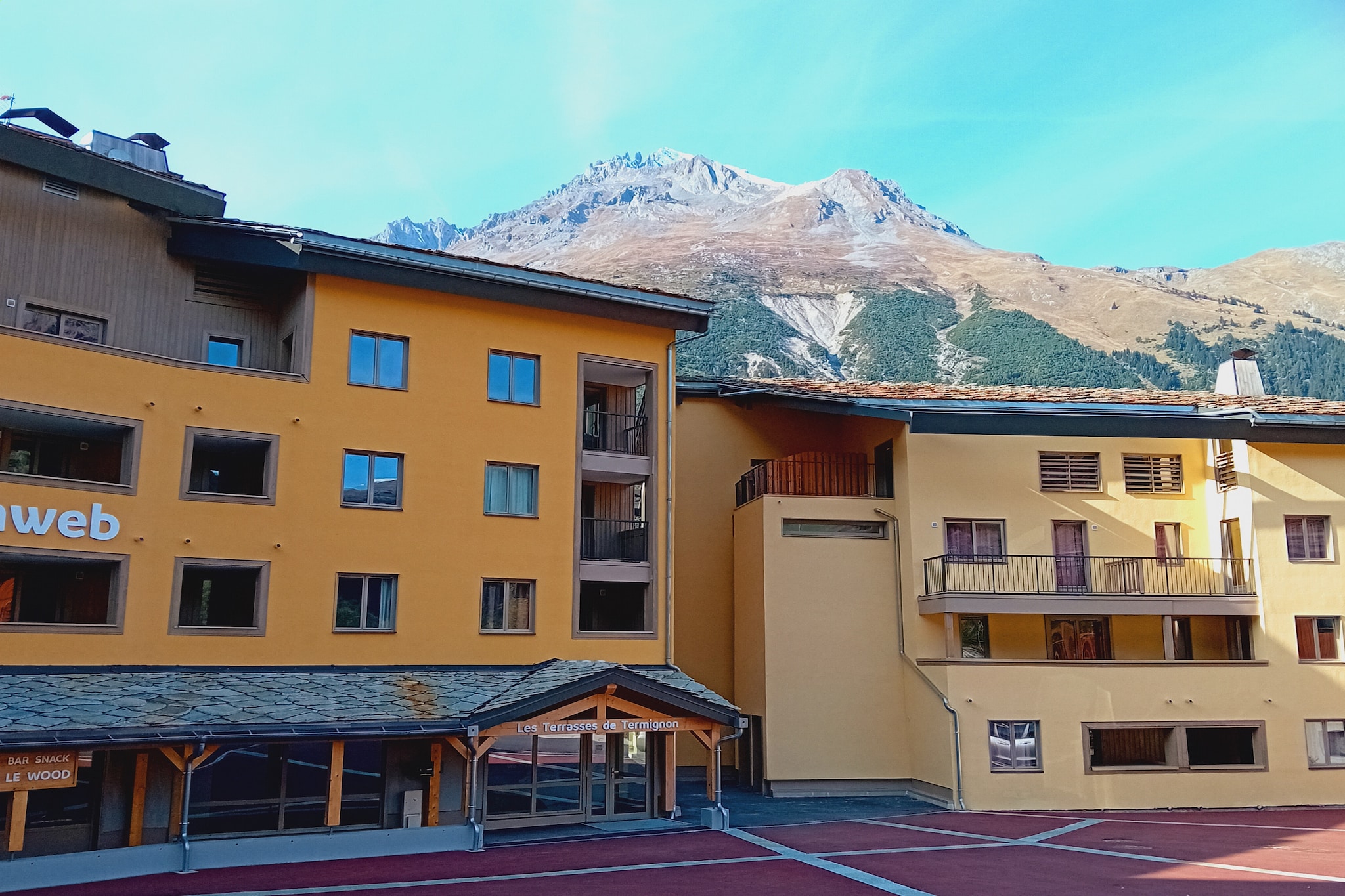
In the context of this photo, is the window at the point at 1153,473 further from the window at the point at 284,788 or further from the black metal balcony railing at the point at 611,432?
the window at the point at 284,788

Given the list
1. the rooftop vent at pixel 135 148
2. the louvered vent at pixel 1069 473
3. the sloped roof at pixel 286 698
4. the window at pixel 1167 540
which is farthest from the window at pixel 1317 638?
the rooftop vent at pixel 135 148

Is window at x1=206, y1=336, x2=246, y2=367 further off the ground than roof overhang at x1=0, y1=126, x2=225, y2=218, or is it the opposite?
roof overhang at x1=0, y1=126, x2=225, y2=218

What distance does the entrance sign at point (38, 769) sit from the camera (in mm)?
15867

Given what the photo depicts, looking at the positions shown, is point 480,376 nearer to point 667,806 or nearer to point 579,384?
point 579,384

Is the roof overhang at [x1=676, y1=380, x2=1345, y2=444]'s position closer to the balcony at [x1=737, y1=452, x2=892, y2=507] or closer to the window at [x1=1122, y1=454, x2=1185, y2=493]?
the window at [x1=1122, y1=454, x2=1185, y2=493]

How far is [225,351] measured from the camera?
23.8 metres

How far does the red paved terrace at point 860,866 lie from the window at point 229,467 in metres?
7.31

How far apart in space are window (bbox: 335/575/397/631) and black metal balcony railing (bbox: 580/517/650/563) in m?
5.15

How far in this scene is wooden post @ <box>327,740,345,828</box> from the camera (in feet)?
61.2

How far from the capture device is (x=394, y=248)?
23172 mm

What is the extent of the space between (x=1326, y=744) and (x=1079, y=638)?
6.31m

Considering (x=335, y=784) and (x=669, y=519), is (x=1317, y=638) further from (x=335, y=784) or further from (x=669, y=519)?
(x=335, y=784)

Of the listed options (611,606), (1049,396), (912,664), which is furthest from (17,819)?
(1049,396)

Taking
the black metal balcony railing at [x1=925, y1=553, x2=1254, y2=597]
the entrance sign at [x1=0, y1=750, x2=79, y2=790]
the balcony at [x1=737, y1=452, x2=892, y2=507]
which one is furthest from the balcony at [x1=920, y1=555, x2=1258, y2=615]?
the entrance sign at [x1=0, y1=750, x2=79, y2=790]
